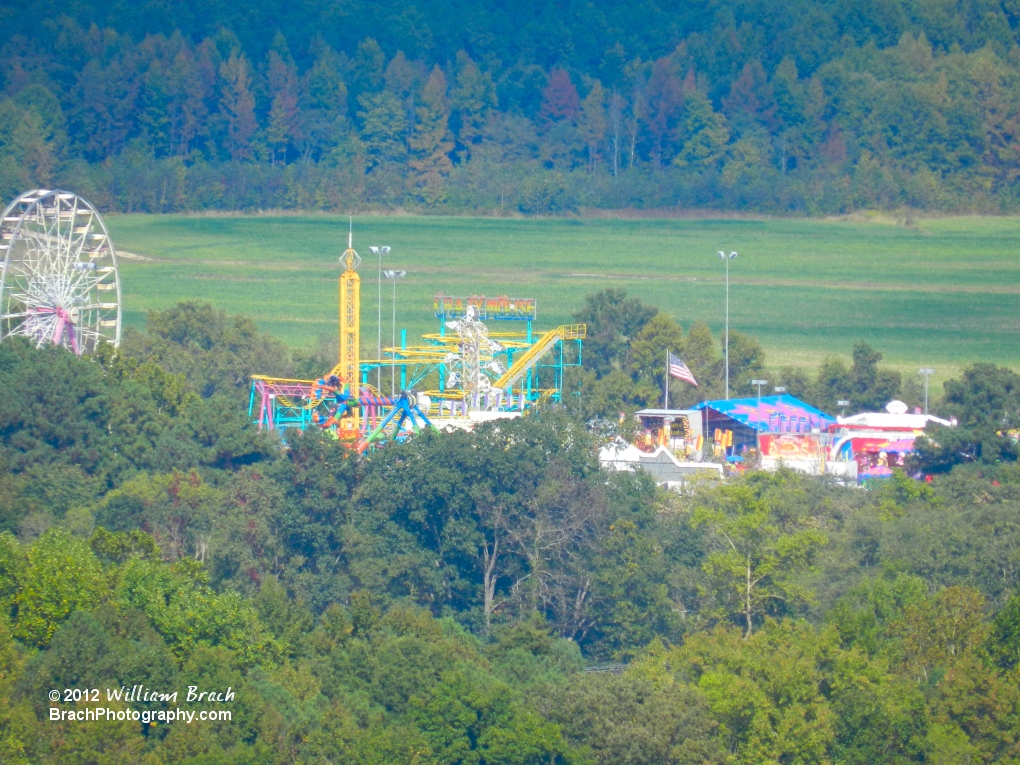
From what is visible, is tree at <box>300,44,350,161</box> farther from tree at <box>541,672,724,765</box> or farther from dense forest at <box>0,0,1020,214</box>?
tree at <box>541,672,724,765</box>

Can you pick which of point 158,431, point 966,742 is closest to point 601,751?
point 966,742

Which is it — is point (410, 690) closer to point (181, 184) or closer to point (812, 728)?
point (812, 728)

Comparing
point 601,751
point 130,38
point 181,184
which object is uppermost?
point 130,38

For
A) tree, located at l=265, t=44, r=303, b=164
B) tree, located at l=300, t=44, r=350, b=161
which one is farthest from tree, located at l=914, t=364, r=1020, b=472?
tree, located at l=265, t=44, r=303, b=164

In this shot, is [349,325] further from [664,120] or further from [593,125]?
[664,120]

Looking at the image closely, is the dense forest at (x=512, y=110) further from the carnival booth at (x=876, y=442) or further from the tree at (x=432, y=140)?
the carnival booth at (x=876, y=442)

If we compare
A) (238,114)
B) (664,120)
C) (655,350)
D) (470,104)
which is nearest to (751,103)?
(664,120)

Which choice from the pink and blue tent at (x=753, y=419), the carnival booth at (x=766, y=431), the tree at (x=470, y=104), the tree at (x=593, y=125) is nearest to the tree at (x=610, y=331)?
the carnival booth at (x=766, y=431)
